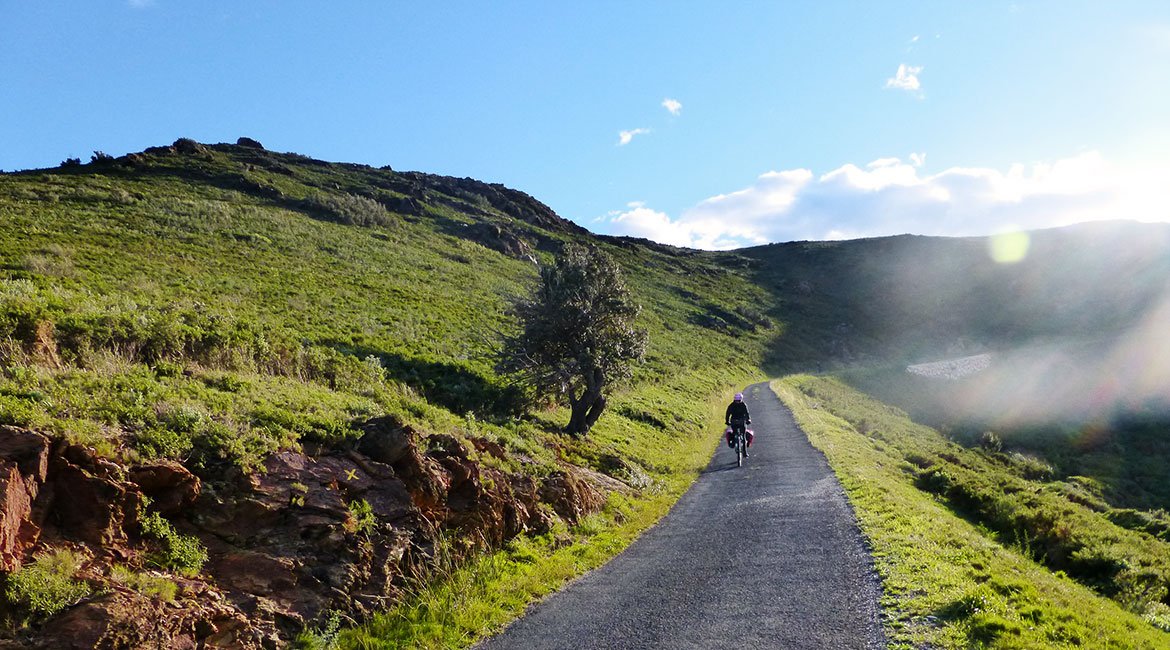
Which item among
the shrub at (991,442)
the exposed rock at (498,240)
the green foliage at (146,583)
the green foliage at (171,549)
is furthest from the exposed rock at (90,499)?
the exposed rock at (498,240)

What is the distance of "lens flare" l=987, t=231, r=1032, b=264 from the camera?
130625 mm

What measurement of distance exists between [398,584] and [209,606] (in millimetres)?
2547

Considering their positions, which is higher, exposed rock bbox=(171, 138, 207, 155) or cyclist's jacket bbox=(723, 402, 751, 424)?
exposed rock bbox=(171, 138, 207, 155)

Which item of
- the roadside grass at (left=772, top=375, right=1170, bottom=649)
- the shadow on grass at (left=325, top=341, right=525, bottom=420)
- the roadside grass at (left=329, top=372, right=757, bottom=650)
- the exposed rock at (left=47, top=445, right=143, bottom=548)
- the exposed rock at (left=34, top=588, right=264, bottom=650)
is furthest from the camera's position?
the shadow on grass at (left=325, top=341, right=525, bottom=420)

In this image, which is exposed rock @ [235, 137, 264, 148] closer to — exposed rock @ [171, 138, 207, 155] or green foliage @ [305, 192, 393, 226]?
exposed rock @ [171, 138, 207, 155]

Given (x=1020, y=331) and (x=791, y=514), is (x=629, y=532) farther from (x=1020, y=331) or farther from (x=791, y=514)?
(x=1020, y=331)

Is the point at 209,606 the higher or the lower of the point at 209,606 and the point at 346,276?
the lower

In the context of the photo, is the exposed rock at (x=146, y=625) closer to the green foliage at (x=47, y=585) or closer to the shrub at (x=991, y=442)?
the green foliage at (x=47, y=585)

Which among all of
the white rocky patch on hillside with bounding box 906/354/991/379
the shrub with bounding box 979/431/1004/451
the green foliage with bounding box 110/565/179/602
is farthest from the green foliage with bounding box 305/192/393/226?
the white rocky patch on hillside with bounding box 906/354/991/379

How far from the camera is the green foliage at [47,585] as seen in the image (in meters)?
5.25

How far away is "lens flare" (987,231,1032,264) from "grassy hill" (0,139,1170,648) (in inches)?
2872

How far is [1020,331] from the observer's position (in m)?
99.5

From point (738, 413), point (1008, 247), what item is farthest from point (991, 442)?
point (1008, 247)

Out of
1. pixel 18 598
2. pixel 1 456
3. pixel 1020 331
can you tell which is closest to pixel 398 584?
pixel 18 598
